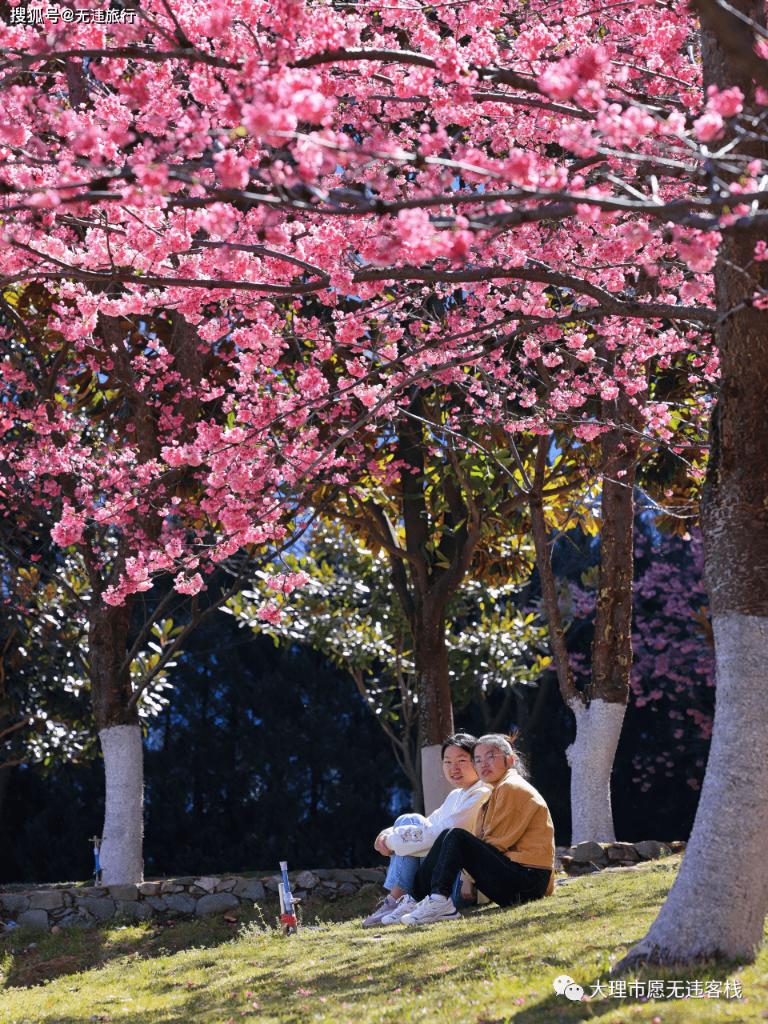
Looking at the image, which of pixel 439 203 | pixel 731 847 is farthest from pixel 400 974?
pixel 439 203

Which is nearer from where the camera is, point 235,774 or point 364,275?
point 364,275

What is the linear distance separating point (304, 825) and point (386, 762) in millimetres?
1578

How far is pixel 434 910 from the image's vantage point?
7191 mm

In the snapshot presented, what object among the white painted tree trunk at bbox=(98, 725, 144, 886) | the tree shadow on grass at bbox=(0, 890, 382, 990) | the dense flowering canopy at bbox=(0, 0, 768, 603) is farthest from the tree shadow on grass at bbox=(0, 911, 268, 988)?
the dense flowering canopy at bbox=(0, 0, 768, 603)

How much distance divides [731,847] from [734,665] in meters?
0.73

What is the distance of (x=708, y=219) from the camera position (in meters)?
3.43

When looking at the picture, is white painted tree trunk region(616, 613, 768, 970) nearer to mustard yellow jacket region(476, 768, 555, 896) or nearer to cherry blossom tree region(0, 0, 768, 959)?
cherry blossom tree region(0, 0, 768, 959)

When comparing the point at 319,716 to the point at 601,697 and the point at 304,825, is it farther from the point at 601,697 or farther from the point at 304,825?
the point at 601,697

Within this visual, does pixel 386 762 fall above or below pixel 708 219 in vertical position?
below

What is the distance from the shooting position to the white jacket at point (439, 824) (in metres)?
7.57

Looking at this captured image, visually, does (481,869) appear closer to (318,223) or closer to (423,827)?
(423,827)

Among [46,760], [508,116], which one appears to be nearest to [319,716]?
[46,760]

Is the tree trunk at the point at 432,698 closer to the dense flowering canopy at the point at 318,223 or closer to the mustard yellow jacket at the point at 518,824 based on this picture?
the dense flowering canopy at the point at 318,223

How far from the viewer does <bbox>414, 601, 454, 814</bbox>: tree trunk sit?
11.6 meters
